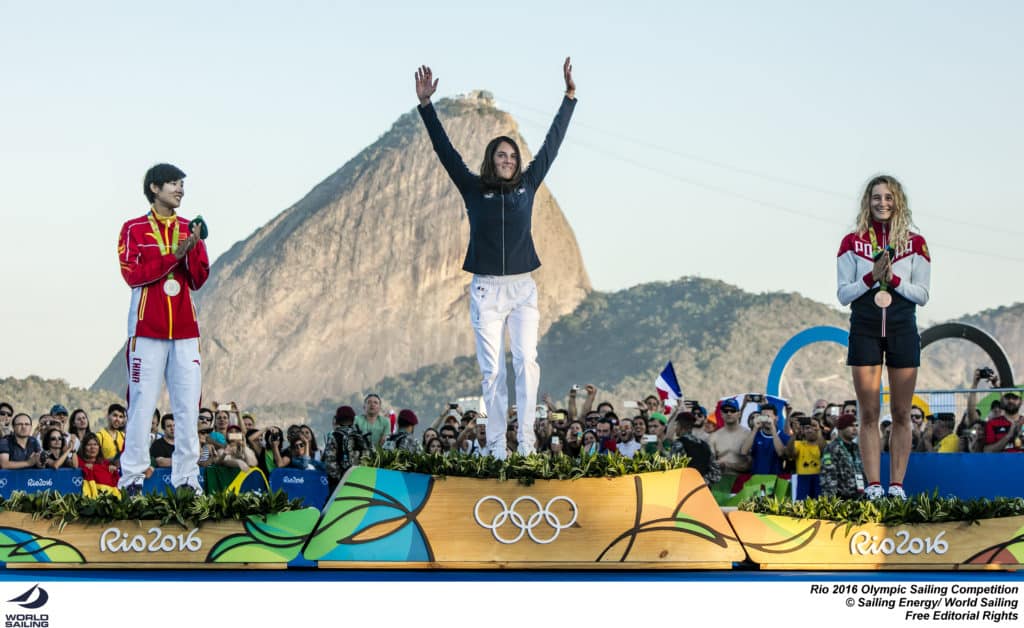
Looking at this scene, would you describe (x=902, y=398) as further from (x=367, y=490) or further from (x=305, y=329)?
(x=305, y=329)

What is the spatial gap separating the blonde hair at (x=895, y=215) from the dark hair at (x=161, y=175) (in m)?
4.46

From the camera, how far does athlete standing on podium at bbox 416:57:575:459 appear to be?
8195 millimetres

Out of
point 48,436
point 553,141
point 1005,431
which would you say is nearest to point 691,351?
point 1005,431

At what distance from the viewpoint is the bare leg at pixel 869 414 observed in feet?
26.3

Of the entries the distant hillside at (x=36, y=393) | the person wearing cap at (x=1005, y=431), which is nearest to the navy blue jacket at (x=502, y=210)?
the person wearing cap at (x=1005, y=431)

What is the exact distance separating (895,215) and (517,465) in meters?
3.11

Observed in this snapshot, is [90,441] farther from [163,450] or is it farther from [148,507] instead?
[148,507]

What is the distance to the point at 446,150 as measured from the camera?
8477 millimetres

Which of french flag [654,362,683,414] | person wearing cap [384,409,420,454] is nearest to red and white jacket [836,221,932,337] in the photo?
person wearing cap [384,409,420,454]

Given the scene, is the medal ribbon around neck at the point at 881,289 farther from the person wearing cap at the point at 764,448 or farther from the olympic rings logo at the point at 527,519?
the person wearing cap at the point at 764,448

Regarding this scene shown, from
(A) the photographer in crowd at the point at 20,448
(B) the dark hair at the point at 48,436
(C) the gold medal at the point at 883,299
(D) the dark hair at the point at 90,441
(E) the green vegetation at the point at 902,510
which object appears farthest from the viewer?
(B) the dark hair at the point at 48,436
